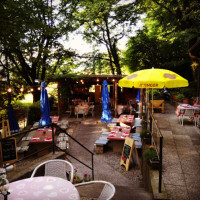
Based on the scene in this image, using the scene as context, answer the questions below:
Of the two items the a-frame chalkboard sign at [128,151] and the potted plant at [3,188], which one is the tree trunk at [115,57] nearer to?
the a-frame chalkboard sign at [128,151]

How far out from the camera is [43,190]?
2701 mm

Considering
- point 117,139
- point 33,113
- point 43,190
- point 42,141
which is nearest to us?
point 43,190

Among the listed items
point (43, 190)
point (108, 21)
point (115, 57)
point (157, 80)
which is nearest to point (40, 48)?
point (108, 21)

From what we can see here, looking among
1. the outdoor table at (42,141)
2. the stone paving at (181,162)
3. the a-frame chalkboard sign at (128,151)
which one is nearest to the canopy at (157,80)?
the stone paving at (181,162)

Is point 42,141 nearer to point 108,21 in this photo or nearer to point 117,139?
point 117,139

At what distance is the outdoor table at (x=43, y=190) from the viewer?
8.37 ft

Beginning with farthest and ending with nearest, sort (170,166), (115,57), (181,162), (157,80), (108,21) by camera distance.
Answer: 1. (115,57)
2. (108,21)
3. (157,80)
4. (181,162)
5. (170,166)

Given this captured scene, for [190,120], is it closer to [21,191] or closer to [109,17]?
[21,191]

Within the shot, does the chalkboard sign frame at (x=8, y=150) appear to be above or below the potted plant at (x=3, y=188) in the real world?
below

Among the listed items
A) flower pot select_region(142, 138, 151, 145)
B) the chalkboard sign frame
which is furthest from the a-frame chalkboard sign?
the chalkboard sign frame

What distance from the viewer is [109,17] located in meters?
20.7

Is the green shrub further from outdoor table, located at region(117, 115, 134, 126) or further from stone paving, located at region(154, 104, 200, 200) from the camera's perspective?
stone paving, located at region(154, 104, 200, 200)

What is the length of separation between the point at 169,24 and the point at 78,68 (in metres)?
10.9

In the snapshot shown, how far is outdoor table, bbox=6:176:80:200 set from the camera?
2552 millimetres
